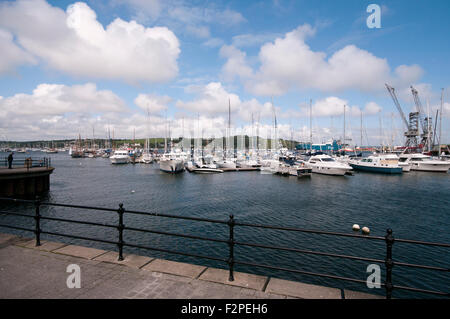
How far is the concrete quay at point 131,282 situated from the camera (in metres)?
4.20

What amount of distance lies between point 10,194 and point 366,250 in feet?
102

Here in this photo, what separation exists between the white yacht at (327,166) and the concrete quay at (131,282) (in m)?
45.3

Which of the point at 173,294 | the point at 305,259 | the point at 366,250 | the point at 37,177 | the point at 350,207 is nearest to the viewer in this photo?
the point at 173,294

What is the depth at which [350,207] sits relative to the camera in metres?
23.5

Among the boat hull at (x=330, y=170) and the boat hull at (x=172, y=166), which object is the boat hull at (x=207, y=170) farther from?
the boat hull at (x=330, y=170)

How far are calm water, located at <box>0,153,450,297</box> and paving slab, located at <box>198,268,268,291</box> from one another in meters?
6.97

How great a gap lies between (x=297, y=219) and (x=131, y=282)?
16776 millimetres

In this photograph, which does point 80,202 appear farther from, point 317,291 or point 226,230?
point 317,291

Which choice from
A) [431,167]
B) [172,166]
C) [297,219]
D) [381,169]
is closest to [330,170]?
[381,169]

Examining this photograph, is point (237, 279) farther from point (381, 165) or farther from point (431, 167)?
point (431, 167)

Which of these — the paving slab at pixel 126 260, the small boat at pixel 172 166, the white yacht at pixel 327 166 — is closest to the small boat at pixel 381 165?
the white yacht at pixel 327 166

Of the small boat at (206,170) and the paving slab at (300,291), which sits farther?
the small boat at (206,170)

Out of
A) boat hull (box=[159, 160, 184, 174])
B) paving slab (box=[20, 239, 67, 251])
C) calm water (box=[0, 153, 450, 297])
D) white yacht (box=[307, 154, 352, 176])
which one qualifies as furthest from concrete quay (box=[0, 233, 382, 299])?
boat hull (box=[159, 160, 184, 174])
